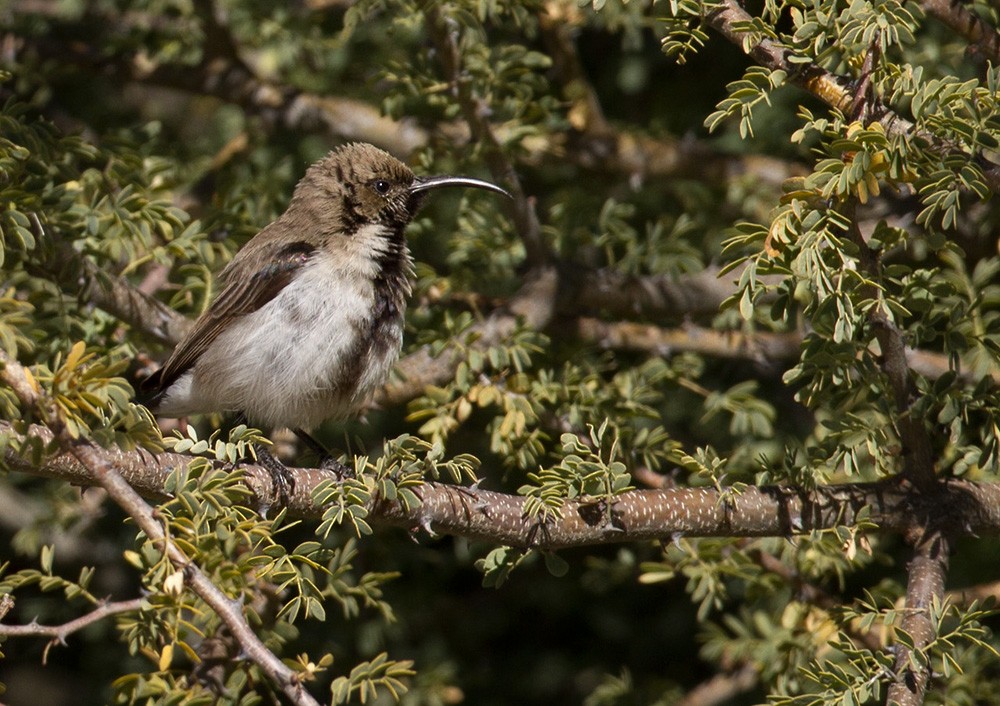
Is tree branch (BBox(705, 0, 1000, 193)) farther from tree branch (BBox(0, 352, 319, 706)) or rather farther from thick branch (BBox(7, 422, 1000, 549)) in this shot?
tree branch (BBox(0, 352, 319, 706))

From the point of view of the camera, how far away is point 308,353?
152 inches

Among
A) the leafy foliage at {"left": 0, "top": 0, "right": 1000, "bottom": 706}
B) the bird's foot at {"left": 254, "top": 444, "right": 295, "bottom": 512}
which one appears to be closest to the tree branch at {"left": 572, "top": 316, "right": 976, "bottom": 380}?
the leafy foliage at {"left": 0, "top": 0, "right": 1000, "bottom": 706}

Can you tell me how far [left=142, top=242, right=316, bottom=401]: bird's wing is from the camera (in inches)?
156

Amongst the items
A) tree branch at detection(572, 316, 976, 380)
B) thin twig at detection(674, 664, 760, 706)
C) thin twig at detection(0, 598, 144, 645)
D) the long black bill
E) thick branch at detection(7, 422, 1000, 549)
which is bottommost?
thin twig at detection(674, 664, 760, 706)

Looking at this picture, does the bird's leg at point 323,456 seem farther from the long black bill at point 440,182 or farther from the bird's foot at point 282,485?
the long black bill at point 440,182

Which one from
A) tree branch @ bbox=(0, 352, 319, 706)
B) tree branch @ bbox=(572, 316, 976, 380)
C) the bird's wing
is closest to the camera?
tree branch @ bbox=(0, 352, 319, 706)

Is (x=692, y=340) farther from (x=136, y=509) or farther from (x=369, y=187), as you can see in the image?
(x=136, y=509)

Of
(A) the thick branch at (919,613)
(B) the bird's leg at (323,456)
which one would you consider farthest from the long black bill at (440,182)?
(A) the thick branch at (919,613)

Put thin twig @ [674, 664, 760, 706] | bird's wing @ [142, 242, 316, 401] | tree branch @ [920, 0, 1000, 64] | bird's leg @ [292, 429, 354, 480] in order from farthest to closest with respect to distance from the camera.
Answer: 1. thin twig @ [674, 664, 760, 706]
2. bird's wing @ [142, 242, 316, 401]
3. bird's leg @ [292, 429, 354, 480]
4. tree branch @ [920, 0, 1000, 64]

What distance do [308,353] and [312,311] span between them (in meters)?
0.14

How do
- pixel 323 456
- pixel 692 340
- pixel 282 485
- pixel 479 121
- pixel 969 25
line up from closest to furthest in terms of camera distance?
pixel 282 485
pixel 969 25
pixel 479 121
pixel 323 456
pixel 692 340

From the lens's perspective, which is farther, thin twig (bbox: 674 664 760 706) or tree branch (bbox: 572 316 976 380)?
tree branch (bbox: 572 316 976 380)

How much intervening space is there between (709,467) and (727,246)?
681 millimetres

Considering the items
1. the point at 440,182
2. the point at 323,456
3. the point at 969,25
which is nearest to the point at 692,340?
the point at 440,182
